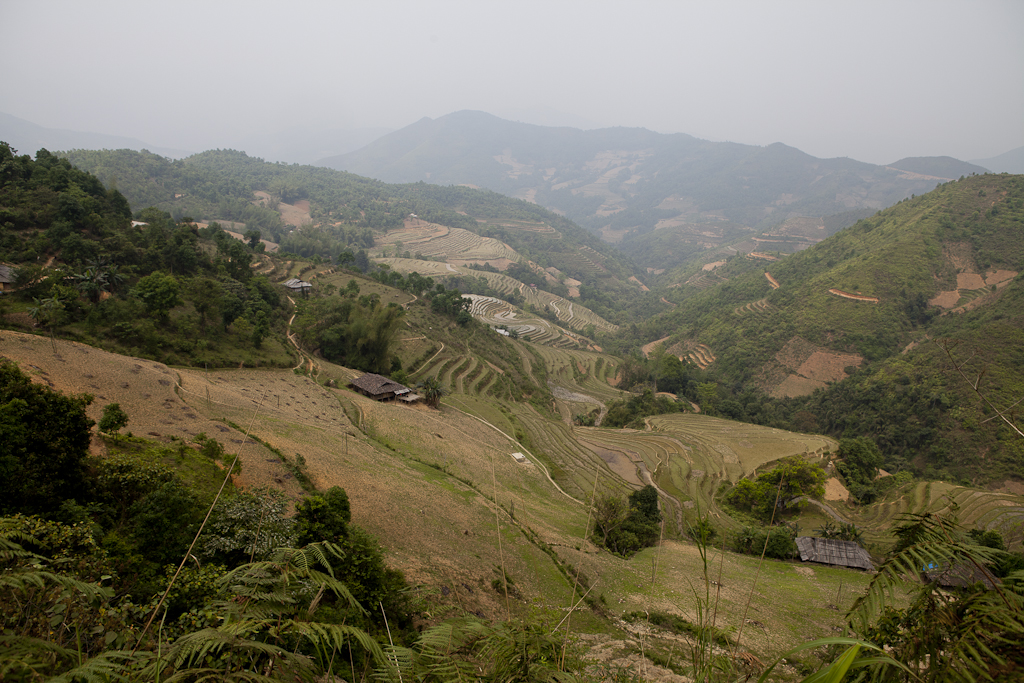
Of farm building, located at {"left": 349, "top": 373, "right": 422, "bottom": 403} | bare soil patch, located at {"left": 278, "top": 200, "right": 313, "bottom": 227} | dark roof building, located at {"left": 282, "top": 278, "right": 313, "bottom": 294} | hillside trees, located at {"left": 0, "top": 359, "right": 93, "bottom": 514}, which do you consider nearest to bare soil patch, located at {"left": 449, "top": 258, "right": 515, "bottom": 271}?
bare soil patch, located at {"left": 278, "top": 200, "right": 313, "bottom": 227}

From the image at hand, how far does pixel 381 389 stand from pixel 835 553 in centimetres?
2898

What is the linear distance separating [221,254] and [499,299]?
6437cm

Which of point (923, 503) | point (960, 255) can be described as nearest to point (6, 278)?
point (923, 503)

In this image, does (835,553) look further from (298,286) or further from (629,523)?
(298,286)

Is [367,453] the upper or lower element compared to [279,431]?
lower

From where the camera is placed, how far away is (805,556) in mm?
23734

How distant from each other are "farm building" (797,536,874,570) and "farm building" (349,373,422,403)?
2603 centimetres

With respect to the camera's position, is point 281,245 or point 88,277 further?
point 281,245

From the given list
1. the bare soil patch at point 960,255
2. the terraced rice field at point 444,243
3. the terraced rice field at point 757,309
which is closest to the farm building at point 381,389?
the terraced rice field at point 757,309

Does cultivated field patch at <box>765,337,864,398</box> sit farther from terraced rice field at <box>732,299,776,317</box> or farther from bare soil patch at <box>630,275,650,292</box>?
bare soil patch at <box>630,275,650,292</box>

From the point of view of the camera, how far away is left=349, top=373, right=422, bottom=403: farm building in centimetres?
3281

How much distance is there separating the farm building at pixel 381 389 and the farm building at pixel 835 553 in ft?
85.4

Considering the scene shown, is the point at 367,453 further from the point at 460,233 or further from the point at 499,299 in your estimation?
the point at 460,233

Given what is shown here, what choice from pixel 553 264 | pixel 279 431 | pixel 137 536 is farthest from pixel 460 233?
pixel 137 536
